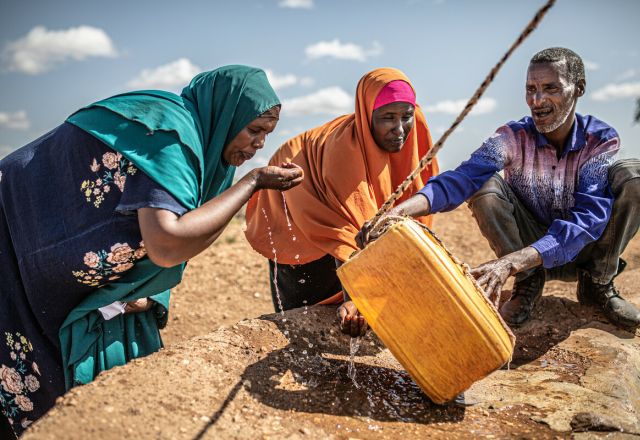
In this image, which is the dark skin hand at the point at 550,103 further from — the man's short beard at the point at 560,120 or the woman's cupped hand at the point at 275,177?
the woman's cupped hand at the point at 275,177

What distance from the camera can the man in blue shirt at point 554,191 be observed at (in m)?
3.45

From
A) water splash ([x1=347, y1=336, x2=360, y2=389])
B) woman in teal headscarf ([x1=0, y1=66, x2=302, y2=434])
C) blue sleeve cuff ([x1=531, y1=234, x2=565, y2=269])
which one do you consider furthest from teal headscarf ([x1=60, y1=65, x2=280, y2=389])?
blue sleeve cuff ([x1=531, y1=234, x2=565, y2=269])

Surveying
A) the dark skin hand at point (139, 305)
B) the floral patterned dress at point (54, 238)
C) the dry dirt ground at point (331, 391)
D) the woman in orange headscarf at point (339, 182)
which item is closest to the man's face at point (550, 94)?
the woman in orange headscarf at point (339, 182)

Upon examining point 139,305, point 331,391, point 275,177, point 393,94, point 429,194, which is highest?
point 393,94

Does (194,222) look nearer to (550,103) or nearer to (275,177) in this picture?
(275,177)

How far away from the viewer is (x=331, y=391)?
284cm

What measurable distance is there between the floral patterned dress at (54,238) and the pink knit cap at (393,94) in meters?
1.85

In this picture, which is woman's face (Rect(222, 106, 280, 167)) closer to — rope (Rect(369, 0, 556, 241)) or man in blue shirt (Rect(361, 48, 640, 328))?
rope (Rect(369, 0, 556, 241))

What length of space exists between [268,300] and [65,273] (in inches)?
158

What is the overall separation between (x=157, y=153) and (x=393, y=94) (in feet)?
6.01

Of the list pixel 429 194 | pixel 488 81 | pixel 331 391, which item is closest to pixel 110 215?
pixel 331 391

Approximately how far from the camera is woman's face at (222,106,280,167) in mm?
2859

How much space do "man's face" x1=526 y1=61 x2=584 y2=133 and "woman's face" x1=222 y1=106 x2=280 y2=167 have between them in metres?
1.61

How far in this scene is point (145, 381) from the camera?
8.14 feet
